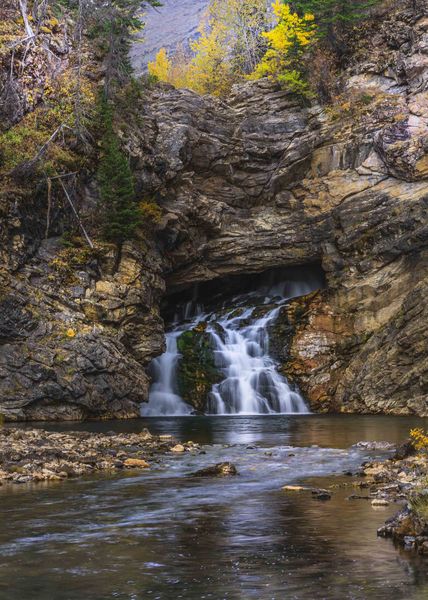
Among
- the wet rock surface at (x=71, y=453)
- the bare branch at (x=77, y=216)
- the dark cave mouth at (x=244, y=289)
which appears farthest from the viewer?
the dark cave mouth at (x=244, y=289)

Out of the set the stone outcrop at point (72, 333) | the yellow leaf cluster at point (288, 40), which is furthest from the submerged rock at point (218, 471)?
the yellow leaf cluster at point (288, 40)

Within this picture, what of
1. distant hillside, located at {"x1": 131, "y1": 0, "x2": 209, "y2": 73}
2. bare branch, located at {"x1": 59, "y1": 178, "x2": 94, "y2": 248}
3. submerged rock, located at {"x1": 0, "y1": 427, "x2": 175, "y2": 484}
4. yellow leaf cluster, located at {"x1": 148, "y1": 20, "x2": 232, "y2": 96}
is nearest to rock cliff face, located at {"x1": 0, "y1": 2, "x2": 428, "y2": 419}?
bare branch, located at {"x1": 59, "y1": 178, "x2": 94, "y2": 248}

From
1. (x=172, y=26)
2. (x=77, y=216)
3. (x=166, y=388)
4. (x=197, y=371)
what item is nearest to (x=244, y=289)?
(x=197, y=371)

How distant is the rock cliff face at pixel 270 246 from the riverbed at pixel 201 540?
15.0m

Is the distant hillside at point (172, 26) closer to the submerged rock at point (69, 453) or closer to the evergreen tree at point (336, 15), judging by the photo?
the evergreen tree at point (336, 15)

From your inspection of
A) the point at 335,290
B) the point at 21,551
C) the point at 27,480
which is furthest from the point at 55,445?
Answer: the point at 335,290

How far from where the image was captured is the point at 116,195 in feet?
116

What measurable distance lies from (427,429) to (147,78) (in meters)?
27.5

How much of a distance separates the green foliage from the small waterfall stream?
715 centimetres

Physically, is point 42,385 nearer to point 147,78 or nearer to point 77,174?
point 77,174

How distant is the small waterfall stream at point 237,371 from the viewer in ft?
117

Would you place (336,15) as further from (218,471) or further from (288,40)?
(218,471)

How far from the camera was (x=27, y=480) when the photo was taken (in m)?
14.8

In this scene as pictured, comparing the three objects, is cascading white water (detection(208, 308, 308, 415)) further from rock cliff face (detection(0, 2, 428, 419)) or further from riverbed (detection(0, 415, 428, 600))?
riverbed (detection(0, 415, 428, 600))
